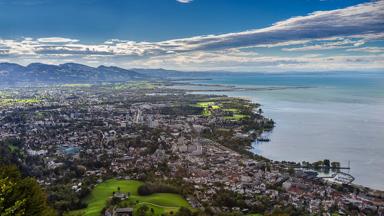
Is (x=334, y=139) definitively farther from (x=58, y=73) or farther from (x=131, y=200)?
(x=58, y=73)

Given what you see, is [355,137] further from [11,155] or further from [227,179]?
[11,155]

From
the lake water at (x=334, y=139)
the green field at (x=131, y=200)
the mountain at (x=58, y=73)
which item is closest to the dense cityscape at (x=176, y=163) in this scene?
the green field at (x=131, y=200)

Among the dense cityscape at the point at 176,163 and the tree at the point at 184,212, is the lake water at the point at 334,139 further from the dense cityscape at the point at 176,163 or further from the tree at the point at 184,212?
the tree at the point at 184,212

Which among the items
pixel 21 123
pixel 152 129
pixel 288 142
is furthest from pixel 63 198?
pixel 21 123

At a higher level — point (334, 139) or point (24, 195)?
point (24, 195)

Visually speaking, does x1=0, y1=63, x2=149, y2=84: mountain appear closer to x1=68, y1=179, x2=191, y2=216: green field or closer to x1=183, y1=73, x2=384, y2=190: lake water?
x1=183, y1=73, x2=384, y2=190: lake water

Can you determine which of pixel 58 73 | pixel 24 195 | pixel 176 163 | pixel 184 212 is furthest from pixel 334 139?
pixel 58 73
